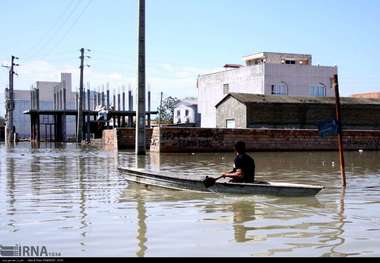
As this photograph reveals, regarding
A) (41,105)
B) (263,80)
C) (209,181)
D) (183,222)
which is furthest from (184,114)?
(183,222)

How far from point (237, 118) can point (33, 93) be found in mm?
44546

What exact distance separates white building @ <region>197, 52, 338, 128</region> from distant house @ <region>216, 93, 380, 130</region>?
9.08 metres

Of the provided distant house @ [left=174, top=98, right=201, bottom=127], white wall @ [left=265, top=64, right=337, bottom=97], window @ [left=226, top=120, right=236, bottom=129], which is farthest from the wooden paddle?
distant house @ [left=174, top=98, right=201, bottom=127]

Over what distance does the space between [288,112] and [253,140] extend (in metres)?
10.8

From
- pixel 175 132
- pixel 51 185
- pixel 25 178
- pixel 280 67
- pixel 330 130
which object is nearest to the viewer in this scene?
pixel 330 130

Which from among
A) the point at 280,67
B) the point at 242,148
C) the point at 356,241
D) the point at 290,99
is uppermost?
the point at 280,67

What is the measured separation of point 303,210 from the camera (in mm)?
11172

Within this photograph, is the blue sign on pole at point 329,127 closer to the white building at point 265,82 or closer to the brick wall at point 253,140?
the brick wall at point 253,140

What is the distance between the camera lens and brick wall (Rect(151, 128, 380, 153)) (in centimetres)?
3584

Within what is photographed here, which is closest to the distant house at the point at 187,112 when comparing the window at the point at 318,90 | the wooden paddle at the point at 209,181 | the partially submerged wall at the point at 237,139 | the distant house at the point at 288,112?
the window at the point at 318,90

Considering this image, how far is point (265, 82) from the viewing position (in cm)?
5759

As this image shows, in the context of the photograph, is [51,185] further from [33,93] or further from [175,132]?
[33,93]

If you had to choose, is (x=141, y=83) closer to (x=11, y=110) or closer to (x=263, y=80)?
(x=263, y=80)

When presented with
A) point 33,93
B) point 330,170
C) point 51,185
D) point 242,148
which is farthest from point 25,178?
point 33,93
